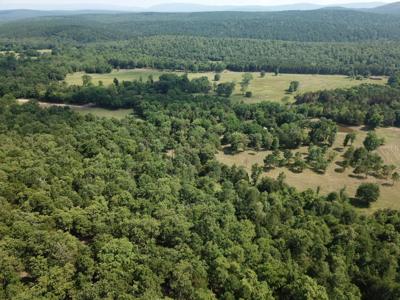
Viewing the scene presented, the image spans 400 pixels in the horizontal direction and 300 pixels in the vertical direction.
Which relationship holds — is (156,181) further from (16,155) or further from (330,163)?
(330,163)

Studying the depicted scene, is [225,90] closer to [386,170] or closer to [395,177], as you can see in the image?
[386,170]

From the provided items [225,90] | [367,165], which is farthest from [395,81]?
[367,165]

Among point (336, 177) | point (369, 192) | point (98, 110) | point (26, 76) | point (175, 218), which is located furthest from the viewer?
point (26, 76)

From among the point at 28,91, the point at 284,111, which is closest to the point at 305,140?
the point at 284,111

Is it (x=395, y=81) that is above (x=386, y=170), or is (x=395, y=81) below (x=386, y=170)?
above

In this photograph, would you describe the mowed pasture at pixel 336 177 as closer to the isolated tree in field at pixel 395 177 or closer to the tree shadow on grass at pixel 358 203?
the isolated tree in field at pixel 395 177

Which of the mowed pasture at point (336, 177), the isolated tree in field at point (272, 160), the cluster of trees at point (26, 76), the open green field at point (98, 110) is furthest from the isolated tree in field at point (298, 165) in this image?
the cluster of trees at point (26, 76)

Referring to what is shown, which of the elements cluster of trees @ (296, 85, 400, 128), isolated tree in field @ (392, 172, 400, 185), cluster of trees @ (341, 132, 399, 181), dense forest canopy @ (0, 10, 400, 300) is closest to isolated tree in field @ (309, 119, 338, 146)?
dense forest canopy @ (0, 10, 400, 300)
